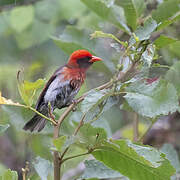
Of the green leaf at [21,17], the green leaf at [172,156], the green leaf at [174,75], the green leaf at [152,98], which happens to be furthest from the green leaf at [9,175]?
the green leaf at [21,17]

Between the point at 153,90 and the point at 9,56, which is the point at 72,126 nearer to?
the point at 153,90

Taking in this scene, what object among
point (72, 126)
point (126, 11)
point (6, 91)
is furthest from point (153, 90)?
point (6, 91)

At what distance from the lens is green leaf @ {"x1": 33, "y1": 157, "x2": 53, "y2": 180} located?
2119mm

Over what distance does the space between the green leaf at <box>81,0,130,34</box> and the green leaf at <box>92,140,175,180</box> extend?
0.87m

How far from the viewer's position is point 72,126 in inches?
104

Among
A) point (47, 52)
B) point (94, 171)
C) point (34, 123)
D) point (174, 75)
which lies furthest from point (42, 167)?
point (47, 52)

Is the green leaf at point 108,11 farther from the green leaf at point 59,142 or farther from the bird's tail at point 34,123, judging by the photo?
the green leaf at point 59,142

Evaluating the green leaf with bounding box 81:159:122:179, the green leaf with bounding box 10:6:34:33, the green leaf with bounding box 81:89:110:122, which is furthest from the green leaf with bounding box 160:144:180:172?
the green leaf with bounding box 10:6:34:33

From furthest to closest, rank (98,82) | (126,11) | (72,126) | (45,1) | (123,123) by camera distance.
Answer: (123,123), (98,82), (45,1), (72,126), (126,11)

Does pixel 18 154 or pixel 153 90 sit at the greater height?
pixel 153 90

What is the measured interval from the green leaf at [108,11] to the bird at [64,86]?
0.31 m

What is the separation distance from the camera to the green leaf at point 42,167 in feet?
6.95

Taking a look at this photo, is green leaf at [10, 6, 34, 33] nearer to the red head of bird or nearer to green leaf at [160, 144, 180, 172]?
the red head of bird

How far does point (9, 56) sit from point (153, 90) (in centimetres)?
394
